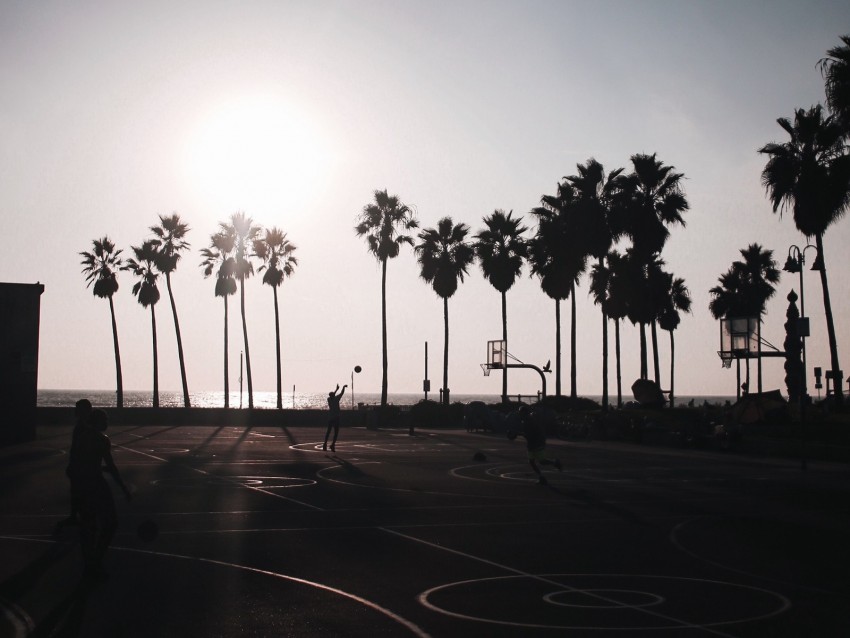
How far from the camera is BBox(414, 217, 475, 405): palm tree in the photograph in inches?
2618

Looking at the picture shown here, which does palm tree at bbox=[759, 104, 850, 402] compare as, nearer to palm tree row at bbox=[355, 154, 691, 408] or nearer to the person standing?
palm tree row at bbox=[355, 154, 691, 408]

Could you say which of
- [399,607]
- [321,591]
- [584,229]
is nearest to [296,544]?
[321,591]

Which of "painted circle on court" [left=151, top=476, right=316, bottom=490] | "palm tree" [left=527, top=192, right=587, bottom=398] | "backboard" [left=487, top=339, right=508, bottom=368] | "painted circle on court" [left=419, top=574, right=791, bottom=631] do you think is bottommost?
"painted circle on court" [left=419, top=574, right=791, bottom=631]

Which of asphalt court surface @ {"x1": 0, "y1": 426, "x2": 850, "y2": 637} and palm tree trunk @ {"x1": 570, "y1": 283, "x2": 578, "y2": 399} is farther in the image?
palm tree trunk @ {"x1": 570, "y1": 283, "x2": 578, "y2": 399}

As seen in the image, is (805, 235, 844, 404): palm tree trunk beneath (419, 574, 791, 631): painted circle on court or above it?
above

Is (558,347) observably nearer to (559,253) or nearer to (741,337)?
(559,253)

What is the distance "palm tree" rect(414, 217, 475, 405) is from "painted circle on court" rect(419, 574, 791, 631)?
55776 mm

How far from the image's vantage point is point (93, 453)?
10859 millimetres

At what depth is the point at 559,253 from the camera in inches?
2138

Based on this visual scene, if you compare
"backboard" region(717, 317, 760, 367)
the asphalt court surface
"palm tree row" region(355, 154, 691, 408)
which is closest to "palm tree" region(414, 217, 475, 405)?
"palm tree row" region(355, 154, 691, 408)

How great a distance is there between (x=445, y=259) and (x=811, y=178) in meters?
31.6

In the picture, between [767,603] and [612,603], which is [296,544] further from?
[767,603]

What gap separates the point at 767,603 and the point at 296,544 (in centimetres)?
602

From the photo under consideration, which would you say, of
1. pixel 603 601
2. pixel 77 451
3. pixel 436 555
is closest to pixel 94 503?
pixel 77 451
